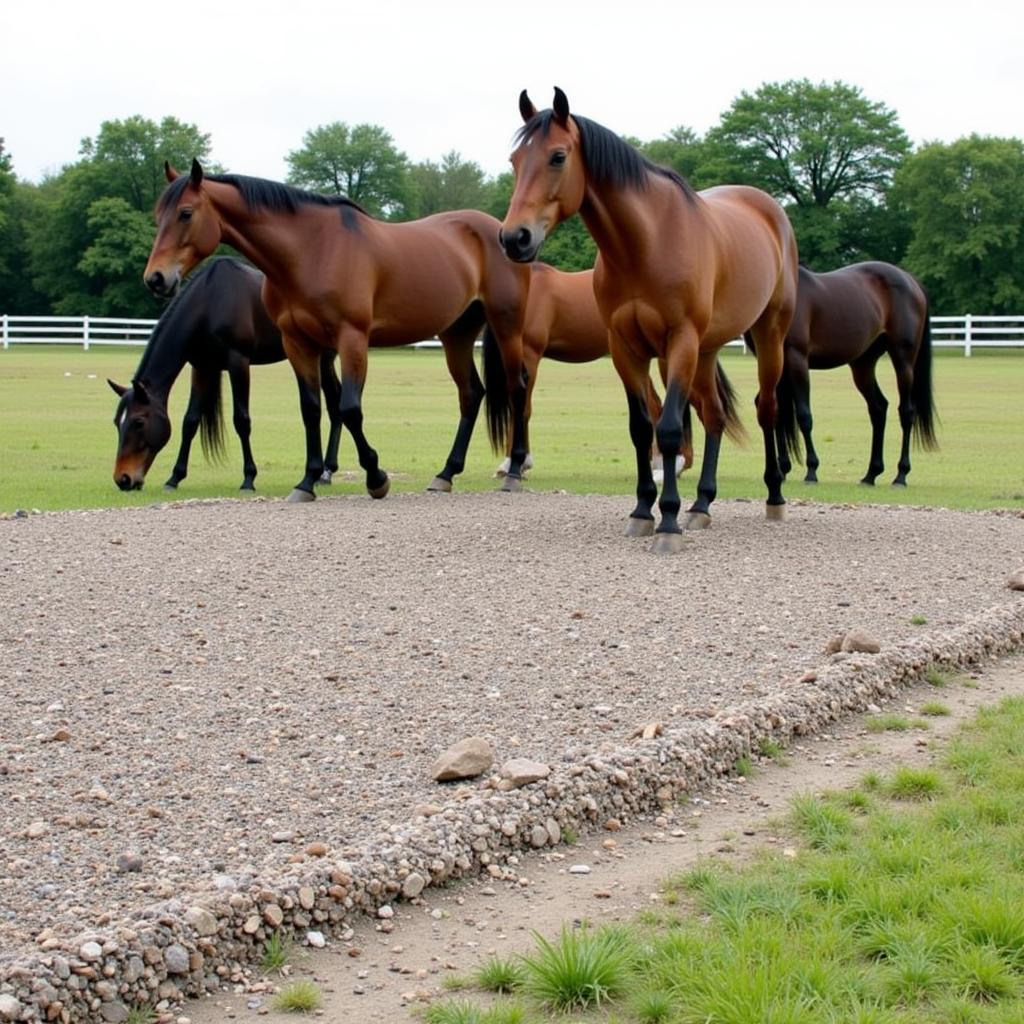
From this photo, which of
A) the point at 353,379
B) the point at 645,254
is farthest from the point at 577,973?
the point at 353,379

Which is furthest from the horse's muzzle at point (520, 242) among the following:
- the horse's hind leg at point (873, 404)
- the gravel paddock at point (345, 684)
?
the horse's hind leg at point (873, 404)

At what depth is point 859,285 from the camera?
1506cm

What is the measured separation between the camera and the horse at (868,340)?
14.6 metres

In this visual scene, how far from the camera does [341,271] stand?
11.8m

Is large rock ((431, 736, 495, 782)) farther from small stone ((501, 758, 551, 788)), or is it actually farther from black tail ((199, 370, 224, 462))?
black tail ((199, 370, 224, 462))

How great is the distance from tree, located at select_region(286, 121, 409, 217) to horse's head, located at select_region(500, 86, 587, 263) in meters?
87.8

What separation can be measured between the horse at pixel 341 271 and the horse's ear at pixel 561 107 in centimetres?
336

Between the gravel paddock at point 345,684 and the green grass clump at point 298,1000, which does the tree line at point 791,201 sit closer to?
the gravel paddock at point 345,684

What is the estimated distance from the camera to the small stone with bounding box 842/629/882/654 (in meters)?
6.45

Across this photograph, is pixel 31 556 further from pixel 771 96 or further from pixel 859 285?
pixel 771 96

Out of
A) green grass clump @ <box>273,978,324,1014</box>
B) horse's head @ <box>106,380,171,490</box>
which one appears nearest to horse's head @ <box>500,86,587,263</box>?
horse's head @ <box>106,380,171,490</box>

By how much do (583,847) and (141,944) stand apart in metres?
1.54

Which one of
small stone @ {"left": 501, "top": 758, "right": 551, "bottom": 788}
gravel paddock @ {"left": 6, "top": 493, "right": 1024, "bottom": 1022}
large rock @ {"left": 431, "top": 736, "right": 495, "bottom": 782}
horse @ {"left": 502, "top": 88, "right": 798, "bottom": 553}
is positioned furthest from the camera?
horse @ {"left": 502, "top": 88, "right": 798, "bottom": 553}

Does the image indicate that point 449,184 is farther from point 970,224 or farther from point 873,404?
point 873,404
